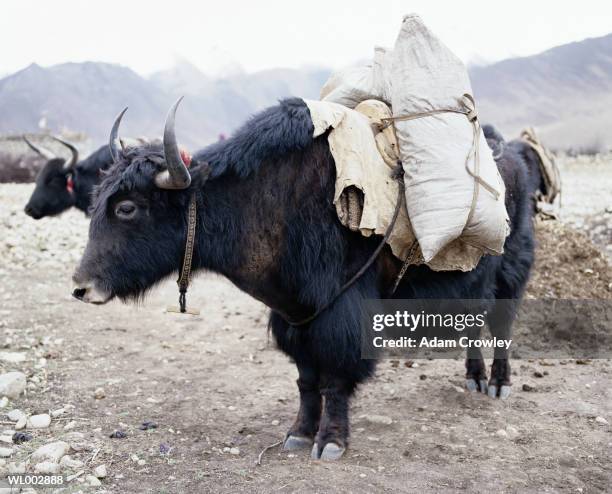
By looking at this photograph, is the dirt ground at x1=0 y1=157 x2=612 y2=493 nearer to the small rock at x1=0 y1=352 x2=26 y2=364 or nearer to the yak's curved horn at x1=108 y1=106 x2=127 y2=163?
the small rock at x1=0 y1=352 x2=26 y2=364

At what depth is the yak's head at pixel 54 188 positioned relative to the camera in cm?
671

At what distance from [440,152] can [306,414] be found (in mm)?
1211

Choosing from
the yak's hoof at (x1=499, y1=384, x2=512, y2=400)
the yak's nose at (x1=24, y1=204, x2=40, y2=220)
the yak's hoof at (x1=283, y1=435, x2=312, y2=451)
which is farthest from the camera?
the yak's nose at (x1=24, y1=204, x2=40, y2=220)

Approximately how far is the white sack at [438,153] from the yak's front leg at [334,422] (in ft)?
2.11

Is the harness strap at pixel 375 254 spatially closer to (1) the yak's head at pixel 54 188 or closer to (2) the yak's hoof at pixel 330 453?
(2) the yak's hoof at pixel 330 453

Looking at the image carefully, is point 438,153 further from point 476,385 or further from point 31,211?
point 31,211

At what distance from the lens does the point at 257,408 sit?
121 inches

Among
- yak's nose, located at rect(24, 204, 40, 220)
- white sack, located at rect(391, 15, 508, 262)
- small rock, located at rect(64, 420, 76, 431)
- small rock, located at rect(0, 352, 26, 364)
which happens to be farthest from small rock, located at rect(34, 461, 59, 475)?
yak's nose, located at rect(24, 204, 40, 220)

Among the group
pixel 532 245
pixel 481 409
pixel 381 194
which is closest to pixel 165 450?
pixel 381 194

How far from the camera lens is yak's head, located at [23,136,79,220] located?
671cm

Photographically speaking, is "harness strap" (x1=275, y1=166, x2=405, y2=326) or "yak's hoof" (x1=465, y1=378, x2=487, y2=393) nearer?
"harness strap" (x1=275, y1=166, x2=405, y2=326)

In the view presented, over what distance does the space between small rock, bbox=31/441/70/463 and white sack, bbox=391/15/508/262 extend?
1550 millimetres

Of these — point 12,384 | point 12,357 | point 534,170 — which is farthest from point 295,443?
point 534,170

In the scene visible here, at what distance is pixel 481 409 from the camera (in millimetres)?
3080
